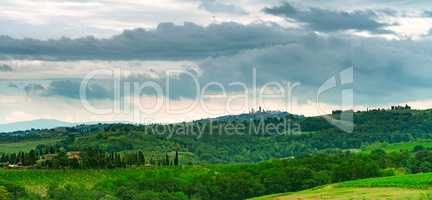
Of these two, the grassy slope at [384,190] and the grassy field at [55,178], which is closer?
the grassy slope at [384,190]

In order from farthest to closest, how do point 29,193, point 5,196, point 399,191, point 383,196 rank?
point 29,193 → point 5,196 → point 399,191 → point 383,196

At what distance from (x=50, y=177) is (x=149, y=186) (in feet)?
90.7

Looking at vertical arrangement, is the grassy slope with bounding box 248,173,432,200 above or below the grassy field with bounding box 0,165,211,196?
above

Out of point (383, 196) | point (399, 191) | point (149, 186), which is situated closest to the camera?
point (383, 196)

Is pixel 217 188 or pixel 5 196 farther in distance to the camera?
pixel 217 188

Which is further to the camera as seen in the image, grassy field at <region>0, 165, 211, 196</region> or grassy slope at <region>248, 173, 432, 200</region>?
grassy field at <region>0, 165, 211, 196</region>

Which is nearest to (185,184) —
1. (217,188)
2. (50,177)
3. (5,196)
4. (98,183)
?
(217,188)

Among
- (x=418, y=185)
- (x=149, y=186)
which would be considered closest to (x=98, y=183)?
(x=149, y=186)

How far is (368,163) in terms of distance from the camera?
19462 cm

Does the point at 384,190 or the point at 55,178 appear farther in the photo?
the point at 55,178

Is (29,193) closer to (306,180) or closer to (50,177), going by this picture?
(50,177)

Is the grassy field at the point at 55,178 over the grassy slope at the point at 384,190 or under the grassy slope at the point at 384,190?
under

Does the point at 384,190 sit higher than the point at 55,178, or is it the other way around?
the point at 384,190

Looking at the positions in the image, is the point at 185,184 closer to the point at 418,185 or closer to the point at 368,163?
the point at 368,163
